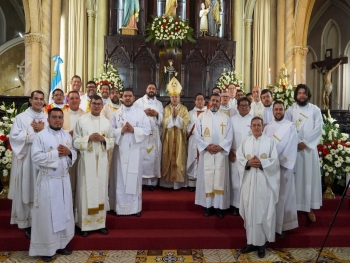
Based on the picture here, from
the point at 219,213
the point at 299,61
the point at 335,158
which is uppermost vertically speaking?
the point at 299,61

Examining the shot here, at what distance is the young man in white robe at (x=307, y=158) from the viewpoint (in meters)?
5.29

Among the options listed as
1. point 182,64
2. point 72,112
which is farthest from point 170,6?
point 72,112

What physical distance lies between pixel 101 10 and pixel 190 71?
4.35 m

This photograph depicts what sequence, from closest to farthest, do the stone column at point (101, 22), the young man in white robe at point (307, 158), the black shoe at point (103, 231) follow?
the black shoe at point (103, 231) < the young man in white robe at point (307, 158) < the stone column at point (101, 22)

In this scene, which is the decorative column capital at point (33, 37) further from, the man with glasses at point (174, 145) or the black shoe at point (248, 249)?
the black shoe at point (248, 249)

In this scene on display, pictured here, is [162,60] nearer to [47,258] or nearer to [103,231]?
[103,231]

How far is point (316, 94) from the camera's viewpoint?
17688 millimetres

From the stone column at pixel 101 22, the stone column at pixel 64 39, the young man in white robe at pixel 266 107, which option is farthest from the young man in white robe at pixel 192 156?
the stone column at pixel 101 22

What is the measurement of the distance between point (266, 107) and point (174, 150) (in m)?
1.92

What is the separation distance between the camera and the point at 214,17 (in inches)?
515

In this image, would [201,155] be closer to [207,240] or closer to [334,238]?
[207,240]

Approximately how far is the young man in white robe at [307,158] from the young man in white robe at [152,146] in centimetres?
259

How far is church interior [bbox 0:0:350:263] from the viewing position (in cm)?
491

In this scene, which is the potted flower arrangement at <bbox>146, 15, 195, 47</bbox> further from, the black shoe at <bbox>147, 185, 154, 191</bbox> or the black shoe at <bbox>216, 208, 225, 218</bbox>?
the black shoe at <bbox>216, 208, 225, 218</bbox>
